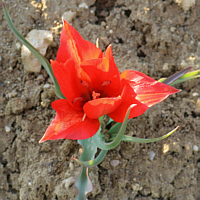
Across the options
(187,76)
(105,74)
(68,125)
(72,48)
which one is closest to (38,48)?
(72,48)

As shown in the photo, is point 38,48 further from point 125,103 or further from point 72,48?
point 125,103

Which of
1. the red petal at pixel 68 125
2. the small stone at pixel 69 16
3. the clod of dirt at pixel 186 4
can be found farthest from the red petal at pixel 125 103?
the clod of dirt at pixel 186 4

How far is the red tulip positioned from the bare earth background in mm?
611

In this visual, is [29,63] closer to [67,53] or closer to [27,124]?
[27,124]

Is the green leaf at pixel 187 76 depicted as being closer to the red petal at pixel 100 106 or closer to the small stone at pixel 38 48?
the red petal at pixel 100 106

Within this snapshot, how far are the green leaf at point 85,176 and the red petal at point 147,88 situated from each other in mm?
459

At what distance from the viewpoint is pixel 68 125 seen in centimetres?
106

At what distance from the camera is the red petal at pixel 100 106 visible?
1045mm

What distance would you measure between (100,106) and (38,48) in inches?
40.8

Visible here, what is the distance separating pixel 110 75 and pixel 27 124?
2.93ft

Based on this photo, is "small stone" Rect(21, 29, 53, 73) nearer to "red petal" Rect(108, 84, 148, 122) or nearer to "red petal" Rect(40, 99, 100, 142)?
"red petal" Rect(40, 99, 100, 142)

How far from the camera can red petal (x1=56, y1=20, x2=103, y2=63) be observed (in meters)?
1.20

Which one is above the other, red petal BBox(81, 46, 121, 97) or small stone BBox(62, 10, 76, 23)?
small stone BBox(62, 10, 76, 23)

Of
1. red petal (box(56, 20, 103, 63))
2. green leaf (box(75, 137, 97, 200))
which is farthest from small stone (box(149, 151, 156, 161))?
red petal (box(56, 20, 103, 63))
